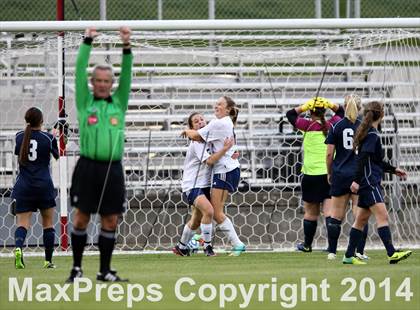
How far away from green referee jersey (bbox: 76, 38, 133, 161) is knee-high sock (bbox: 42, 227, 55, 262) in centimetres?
345

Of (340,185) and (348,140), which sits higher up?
(348,140)

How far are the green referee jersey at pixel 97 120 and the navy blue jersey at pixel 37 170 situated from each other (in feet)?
10.8

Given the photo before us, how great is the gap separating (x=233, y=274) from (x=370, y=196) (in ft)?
6.72

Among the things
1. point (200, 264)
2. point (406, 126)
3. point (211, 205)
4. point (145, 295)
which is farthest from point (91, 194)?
point (406, 126)

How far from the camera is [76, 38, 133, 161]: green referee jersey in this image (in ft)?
28.3

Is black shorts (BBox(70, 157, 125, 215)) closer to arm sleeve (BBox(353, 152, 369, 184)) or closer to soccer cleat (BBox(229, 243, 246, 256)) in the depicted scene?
arm sleeve (BBox(353, 152, 369, 184))

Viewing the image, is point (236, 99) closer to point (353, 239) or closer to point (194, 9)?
point (194, 9)

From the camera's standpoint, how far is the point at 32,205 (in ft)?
39.8

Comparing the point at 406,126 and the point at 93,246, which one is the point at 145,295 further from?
the point at 406,126

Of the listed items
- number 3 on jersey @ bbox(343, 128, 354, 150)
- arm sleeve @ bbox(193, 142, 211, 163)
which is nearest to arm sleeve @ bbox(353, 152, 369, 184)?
number 3 on jersey @ bbox(343, 128, 354, 150)

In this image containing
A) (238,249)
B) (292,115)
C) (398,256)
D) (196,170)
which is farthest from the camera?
(292,115)

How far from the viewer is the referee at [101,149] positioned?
8.62m

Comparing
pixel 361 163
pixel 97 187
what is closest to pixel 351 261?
pixel 361 163

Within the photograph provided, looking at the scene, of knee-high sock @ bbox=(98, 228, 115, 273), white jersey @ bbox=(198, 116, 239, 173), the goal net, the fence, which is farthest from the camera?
the fence
